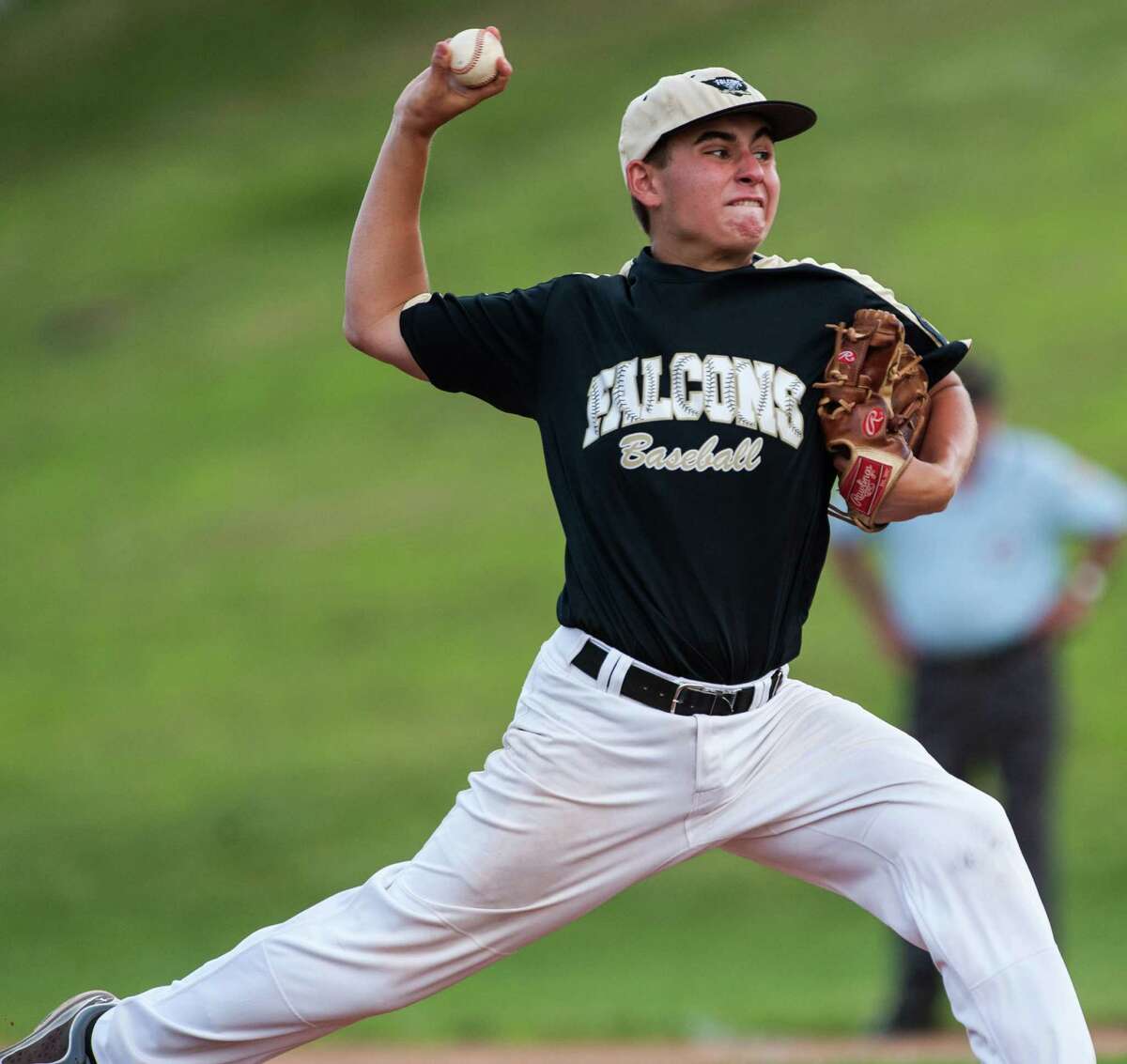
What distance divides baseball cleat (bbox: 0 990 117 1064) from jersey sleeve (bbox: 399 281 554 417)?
1553mm

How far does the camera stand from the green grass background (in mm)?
11523

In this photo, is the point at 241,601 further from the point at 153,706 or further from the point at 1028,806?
the point at 1028,806

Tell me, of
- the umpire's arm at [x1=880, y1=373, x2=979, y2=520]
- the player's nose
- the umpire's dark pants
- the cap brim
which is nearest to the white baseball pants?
the umpire's arm at [x1=880, y1=373, x2=979, y2=520]

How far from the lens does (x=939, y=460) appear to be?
4277mm

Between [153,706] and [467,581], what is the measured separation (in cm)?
347

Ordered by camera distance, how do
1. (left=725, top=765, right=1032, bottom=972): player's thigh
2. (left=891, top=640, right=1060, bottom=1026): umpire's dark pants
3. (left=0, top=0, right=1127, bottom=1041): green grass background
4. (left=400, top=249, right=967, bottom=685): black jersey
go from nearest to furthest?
(left=725, top=765, right=1032, bottom=972): player's thigh, (left=400, top=249, right=967, bottom=685): black jersey, (left=891, top=640, right=1060, bottom=1026): umpire's dark pants, (left=0, top=0, right=1127, bottom=1041): green grass background

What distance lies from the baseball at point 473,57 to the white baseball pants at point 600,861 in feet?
3.91

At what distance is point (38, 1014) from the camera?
A: 880 centimetres

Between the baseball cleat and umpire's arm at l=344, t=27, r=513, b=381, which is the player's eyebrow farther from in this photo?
the baseball cleat

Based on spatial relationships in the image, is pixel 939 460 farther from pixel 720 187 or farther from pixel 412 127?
pixel 412 127

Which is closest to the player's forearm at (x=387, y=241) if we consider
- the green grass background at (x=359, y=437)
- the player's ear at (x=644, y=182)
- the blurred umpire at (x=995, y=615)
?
the player's ear at (x=644, y=182)

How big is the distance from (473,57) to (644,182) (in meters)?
0.49

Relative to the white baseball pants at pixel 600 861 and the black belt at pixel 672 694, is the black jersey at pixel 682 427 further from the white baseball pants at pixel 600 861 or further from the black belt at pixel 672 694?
the white baseball pants at pixel 600 861

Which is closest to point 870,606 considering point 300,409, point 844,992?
point 844,992
